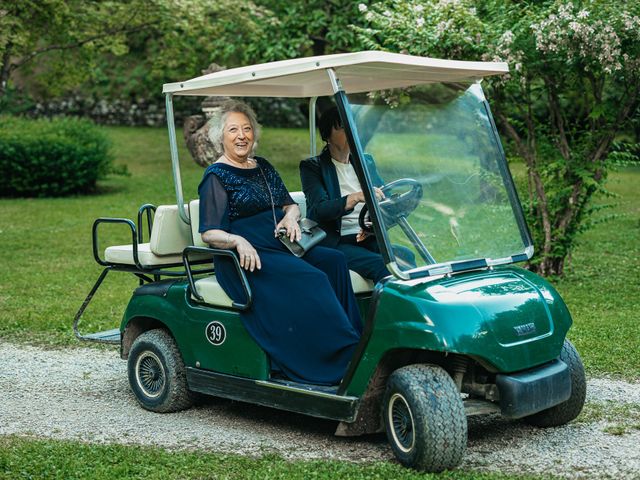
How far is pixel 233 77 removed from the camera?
17.0ft

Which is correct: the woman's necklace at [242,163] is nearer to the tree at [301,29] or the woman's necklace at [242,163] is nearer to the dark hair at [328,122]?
the dark hair at [328,122]

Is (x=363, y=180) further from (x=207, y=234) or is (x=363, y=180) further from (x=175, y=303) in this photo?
(x=175, y=303)

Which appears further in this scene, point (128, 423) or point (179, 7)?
point (179, 7)

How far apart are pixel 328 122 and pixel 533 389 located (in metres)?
1.91

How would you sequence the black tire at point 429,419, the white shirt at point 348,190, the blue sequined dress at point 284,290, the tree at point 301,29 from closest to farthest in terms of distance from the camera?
the black tire at point 429,419 < the blue sequined dress at point 284,290 < the white shirt at point 348,190 < the tree at point 301,29

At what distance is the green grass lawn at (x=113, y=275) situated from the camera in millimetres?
7523

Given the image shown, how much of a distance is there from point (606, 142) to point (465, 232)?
4577 millimetres

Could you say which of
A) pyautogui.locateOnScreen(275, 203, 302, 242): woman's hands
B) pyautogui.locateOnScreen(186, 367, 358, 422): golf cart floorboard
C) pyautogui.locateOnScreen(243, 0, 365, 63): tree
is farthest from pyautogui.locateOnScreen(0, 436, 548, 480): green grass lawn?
pyautogui.locateOnScreen(243, 0, 365, 63): tree

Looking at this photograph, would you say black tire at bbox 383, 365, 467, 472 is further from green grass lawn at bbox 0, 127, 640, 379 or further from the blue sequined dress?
green grass lawn at bbox 0, 127, 640, 379

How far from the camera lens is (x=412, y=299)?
179 inches

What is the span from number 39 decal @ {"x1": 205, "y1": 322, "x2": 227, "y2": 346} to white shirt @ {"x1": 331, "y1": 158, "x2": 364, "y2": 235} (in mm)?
856

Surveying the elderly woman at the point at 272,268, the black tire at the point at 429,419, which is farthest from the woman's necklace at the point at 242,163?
Result: the black tire at the point at 429,419

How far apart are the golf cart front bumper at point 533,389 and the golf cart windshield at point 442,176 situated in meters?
0.60

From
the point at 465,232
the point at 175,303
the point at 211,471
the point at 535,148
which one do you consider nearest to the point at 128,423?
the point at 175,303
